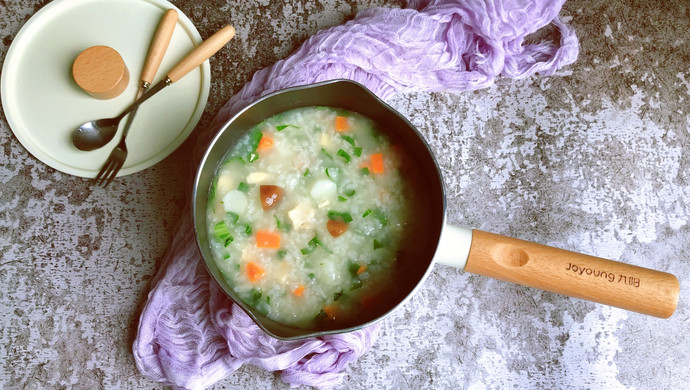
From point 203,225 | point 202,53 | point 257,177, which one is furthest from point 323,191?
point 202,53

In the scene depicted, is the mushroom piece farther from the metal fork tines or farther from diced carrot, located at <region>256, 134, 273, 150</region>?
the metal fork tines

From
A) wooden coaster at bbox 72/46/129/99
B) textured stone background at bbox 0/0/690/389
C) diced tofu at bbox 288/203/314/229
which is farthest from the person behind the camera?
textured stone background at bbox 0/0/690/389

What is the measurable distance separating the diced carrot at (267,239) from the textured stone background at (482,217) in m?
0.34

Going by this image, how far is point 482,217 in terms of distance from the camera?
1522 millimetres

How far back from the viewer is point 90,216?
4.90 feet

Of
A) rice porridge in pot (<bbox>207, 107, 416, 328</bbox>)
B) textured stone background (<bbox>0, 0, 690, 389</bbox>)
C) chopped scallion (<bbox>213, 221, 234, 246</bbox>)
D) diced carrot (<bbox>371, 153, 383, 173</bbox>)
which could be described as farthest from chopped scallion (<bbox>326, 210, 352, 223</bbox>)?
textured stone background (<bbox>0, 0, 690, 389</bbox>)

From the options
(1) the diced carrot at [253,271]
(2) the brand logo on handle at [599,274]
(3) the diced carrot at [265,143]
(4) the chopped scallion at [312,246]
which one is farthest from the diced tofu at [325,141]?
(2) the brand logo on handle at [599,274]

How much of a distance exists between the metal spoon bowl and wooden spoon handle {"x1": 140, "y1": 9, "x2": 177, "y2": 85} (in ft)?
0.12

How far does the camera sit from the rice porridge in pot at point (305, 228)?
4.17 feet

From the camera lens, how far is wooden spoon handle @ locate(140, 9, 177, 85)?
4.66 feet

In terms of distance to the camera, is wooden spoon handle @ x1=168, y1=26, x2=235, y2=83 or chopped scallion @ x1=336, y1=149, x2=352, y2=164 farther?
wooden spoon handle @ x1=168, y1=26, x2=235, y2=83

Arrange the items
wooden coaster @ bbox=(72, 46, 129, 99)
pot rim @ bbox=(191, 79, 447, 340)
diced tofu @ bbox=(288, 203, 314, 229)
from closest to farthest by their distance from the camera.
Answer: pot rim @ bbox=(191, 79, 447, 340), diced tofu @ bbox=(288, 203, 314, 229), wooden coaster @ bbox=(72, 46, 129, 99)

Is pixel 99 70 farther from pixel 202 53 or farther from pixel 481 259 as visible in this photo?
pixel 481 259

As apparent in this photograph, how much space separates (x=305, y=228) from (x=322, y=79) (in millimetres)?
416
